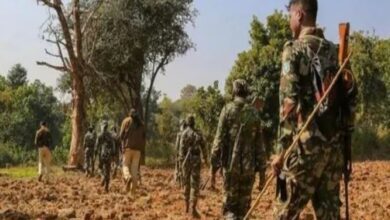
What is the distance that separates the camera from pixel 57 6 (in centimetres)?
2702

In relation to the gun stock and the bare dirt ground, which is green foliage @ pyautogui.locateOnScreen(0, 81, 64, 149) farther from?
the gun stock

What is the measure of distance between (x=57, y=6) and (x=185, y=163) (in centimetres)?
1589

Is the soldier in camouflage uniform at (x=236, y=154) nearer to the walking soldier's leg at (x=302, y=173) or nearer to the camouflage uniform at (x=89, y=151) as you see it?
the walking soldier's leg at (x=302, y=173)

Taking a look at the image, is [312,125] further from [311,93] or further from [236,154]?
[236,154]

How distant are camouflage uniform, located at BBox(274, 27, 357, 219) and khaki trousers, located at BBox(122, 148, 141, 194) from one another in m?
10.3

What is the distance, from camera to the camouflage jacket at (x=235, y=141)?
8305mm

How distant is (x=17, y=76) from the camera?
8294cm

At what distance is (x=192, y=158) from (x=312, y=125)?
783 centimetres

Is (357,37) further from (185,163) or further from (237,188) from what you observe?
(237,188)

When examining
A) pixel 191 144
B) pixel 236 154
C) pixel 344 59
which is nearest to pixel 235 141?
pixel 236 154

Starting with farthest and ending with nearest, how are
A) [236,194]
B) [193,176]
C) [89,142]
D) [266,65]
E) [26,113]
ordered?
[26,113]
[266,65]
[89,142]
[193,176]
[236,194]

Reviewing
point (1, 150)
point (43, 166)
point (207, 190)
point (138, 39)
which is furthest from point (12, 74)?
point (207, 190)

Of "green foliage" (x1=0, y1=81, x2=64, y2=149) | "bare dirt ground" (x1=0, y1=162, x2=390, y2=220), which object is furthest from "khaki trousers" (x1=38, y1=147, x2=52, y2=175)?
"green foliage" (x1=0, y1=81, x2=64, y2=149)

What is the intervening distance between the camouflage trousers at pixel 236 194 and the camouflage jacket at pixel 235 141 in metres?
0.08
